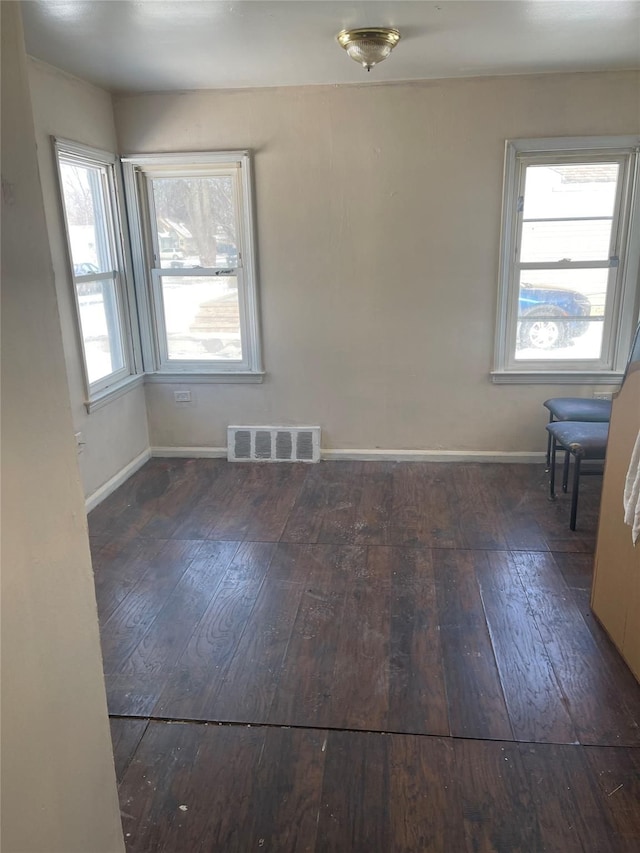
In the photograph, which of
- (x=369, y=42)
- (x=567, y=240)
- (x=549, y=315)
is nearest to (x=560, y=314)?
(x=549, y=315)

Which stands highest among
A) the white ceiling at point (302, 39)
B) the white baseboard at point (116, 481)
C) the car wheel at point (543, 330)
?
the white ceiling at point (302, 39)

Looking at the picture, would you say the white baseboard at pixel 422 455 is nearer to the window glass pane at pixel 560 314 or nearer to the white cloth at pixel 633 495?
the window glass pane at pixel 560 314

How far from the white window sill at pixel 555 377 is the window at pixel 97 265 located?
102 inches

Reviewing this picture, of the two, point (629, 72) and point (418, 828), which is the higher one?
point (629, 72)

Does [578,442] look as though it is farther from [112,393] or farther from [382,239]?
[112,393]

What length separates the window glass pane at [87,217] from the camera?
354cm

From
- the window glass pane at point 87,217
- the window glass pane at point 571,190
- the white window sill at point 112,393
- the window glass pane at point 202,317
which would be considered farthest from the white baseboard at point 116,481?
the window glass pane at point 571,190

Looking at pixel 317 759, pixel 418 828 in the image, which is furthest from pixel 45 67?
pixel 418 828

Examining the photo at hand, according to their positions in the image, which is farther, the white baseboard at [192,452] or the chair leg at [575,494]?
the white baseboard at [192,452]

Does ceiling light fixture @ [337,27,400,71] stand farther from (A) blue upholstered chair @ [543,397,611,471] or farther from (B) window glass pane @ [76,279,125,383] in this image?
(A) blue upholstered chair @ [543,397,611,471]

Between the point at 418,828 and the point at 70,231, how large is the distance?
336cm

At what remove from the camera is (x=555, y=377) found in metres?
4.11

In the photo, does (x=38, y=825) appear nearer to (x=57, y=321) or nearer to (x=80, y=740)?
(x=80, y=740)

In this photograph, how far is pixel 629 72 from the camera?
3568 millimetres
